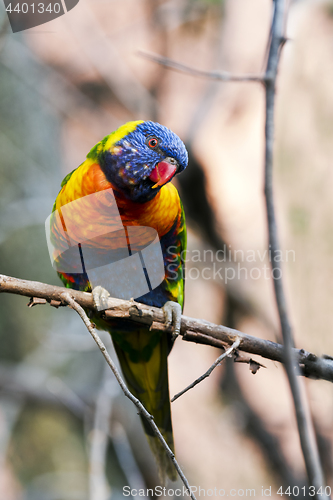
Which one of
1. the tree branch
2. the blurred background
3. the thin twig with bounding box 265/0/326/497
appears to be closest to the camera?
the thin twig with bounding box 265/0/326/497

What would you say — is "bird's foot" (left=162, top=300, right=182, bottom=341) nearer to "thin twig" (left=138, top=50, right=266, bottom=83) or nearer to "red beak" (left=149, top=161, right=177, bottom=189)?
"red beak" (left=149, top=161, right=177, bottom=189)

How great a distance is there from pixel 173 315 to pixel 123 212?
0.47 m

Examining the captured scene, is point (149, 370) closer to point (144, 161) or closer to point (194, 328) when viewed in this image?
point (194, 328)

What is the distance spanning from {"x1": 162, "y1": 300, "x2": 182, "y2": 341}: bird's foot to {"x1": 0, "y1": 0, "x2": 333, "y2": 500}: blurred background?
2.54 feet

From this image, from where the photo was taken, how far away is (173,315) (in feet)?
5.09

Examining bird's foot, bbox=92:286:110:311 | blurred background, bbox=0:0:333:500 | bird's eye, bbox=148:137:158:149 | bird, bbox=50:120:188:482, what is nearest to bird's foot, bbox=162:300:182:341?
bird, bbox=50:120:188:482

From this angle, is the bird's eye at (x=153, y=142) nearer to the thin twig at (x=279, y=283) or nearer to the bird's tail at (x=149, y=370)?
the thin twig at (x=279, y=283)

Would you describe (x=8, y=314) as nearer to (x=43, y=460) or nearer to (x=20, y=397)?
(x=20, y=397)

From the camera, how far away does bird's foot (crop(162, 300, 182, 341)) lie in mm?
1461

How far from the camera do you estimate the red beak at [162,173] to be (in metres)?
1.42

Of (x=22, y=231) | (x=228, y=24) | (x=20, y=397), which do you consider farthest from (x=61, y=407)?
(x=228, y=24)

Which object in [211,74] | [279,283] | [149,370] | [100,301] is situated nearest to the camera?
[279,283]

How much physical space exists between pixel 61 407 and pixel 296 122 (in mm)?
3170

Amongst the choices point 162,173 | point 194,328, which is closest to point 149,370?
point 194,328
